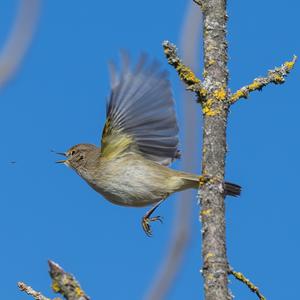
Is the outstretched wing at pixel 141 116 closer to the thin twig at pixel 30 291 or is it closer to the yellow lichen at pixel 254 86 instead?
the yellow lichen at pixel 254 86

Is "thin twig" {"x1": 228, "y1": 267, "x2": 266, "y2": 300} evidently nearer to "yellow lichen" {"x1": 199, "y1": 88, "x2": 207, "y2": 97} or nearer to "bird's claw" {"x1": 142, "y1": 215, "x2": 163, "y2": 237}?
"yellow lichen" {"x1": 199, "y1": 88, "x2": 207, "y2": 97}

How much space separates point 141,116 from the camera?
505 cm

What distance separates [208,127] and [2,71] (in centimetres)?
119

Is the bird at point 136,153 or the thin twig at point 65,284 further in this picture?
the bird at point 136,153

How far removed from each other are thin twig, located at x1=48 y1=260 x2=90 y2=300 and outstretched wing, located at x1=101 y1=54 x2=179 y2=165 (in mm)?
2409

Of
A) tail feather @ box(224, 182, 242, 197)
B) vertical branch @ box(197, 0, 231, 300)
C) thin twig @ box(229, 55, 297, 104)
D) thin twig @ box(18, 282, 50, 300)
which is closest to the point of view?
thin twig @ box(18, 282, 50, 300)

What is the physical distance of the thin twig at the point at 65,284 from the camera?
2.12 metres

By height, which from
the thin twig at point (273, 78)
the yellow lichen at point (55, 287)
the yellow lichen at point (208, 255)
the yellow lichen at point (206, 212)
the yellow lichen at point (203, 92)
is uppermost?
the thin twig at point (273, 78)

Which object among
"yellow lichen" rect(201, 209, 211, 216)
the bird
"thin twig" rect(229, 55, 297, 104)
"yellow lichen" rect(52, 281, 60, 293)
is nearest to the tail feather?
the bird

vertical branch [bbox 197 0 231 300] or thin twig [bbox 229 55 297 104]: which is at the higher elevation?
thin twig [bbox 229 55 297 104]

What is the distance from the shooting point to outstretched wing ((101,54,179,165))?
462cm

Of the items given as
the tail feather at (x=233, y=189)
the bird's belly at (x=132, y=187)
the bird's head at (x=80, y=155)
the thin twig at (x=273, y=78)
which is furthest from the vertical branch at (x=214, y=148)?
the bird's head at (x=80, y=155)

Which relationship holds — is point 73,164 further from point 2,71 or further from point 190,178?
point 2,71

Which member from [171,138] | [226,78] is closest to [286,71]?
[226,78]
